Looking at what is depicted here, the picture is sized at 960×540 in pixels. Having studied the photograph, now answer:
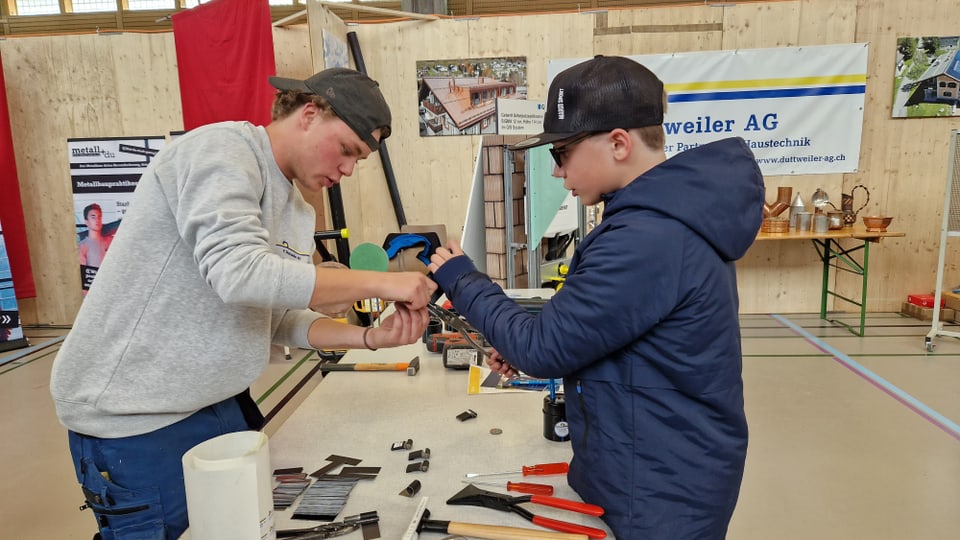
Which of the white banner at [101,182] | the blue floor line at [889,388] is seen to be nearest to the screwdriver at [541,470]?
the blue floor line at [889,388]

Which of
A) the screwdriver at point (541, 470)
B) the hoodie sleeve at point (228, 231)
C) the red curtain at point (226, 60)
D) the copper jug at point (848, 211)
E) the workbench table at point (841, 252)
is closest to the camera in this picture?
the hoodie sleeve at point (228, 231)

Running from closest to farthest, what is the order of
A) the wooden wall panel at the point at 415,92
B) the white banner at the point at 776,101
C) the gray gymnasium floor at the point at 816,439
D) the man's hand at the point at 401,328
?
the man's hand at the point at 401,328 → the gray gymnasium floor at the point at 816,439 → the white banner at the point at 776,101 → the wooden wall panel at the point at 415,92

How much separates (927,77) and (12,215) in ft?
27.2

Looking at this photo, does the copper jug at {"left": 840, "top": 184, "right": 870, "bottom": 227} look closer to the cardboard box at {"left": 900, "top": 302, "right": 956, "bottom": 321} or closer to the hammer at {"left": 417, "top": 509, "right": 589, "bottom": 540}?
the cardboard box at {"left": 900, "top": 302, "right": 956, "bottom": 321}

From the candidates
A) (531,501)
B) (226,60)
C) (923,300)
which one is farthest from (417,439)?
(923,300)

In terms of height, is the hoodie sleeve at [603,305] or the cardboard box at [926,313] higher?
the hoodie sleeve at [603,305]

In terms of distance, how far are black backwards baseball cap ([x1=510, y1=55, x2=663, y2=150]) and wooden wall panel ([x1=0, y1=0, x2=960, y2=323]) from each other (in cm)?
446

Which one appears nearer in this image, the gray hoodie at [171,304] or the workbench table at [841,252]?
the gray hoodie at [171,304]

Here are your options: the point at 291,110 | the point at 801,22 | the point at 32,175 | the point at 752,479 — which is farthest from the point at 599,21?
the point at 32,175

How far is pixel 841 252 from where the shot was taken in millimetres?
5066

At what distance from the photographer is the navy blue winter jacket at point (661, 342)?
0.99 meters

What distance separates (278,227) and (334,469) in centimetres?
55

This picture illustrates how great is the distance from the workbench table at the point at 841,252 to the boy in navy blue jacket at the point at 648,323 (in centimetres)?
420

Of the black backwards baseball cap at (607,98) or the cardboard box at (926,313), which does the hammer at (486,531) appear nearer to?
the black backwards baseball cap at (607,98)
